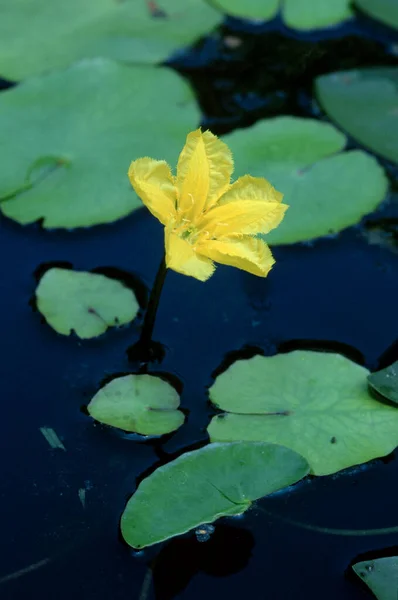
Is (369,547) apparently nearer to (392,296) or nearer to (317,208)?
(392,296)

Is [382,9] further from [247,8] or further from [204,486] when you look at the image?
[204,486]

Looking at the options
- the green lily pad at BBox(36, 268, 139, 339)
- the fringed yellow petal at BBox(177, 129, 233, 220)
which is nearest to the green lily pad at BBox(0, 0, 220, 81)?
the green lily pad at BBox(36, 268, 139, 339)

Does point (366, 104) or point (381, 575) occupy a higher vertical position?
point (366, 104)

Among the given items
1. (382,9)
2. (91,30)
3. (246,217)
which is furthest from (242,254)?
(382,9)

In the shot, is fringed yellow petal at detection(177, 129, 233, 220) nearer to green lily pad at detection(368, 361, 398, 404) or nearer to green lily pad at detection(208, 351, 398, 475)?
green lily pad at detection(208, 351, 398, 475)

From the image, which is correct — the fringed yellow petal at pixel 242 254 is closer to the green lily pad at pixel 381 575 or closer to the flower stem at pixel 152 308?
the flower stem at pixel 152 308

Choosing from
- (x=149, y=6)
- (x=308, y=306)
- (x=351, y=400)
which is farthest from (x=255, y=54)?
(x=351, y=400)
